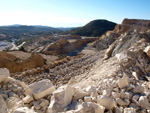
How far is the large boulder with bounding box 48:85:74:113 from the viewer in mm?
2468

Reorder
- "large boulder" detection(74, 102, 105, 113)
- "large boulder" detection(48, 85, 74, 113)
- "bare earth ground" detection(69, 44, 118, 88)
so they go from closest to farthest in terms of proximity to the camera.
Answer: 1. "large boulder" detection(74, 102, 105, 113)
2. "large boulder" detection(48, 85, 74, 113)
3. "bare earth ground" detection(69, 44, 118, 88)

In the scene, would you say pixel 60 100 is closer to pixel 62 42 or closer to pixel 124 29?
pixel 62 42

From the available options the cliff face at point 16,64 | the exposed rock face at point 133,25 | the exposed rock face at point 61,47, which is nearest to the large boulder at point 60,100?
the cliff face at point 16,64

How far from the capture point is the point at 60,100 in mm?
2600

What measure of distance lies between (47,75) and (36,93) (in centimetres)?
519

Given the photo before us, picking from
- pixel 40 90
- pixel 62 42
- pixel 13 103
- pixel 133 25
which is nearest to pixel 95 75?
pixel 40 90

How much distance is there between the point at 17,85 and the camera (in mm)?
3674

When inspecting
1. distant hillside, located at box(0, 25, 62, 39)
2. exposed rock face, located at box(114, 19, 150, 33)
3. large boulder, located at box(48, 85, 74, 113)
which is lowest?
large boulder, located at box(48, 85, 74, 113)

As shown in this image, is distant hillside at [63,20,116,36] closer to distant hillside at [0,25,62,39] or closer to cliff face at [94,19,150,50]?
cliff face at [94,19,150,50]

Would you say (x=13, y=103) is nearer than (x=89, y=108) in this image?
No

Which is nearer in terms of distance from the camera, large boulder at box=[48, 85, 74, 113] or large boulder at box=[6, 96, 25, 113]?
large boulder at box=[48, 85, 74, 113]

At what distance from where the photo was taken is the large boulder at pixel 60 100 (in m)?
2.47

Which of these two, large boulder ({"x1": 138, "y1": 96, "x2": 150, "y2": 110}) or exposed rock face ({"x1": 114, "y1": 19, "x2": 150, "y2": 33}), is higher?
exposed rock face ({"x1": 114, "y1": 19, "x2": 150, "y2": 33})

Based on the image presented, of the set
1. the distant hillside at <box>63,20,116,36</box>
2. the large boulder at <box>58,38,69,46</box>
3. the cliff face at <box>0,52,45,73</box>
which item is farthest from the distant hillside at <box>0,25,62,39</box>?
the cliff face at <box>0,52,45,73</box>
